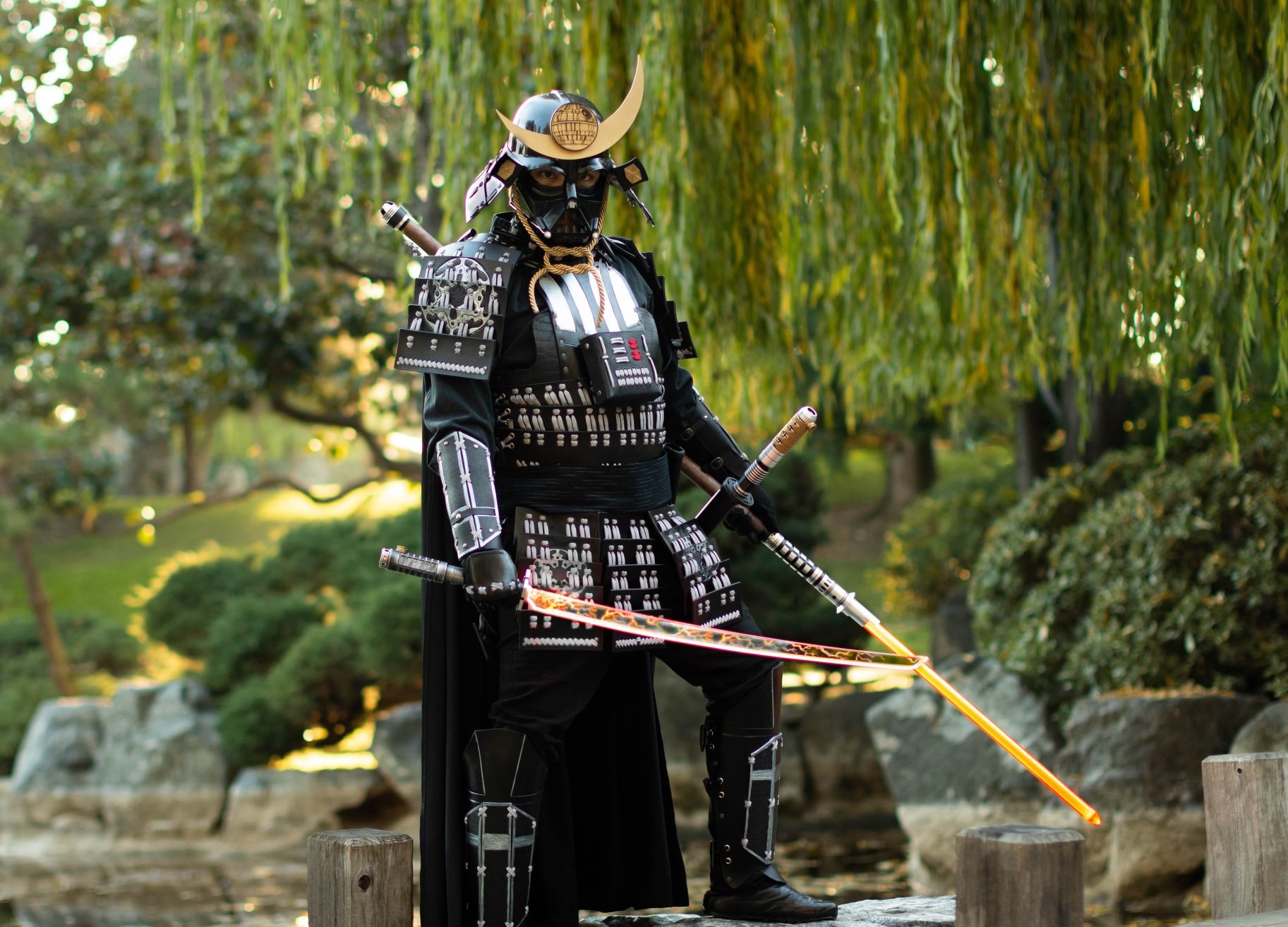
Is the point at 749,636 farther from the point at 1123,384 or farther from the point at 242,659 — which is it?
the point at 242,659

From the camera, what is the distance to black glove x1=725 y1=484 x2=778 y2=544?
3184 millimetres

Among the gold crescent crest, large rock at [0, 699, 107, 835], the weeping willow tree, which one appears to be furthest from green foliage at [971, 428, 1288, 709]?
large rock at [0, 699, 107, 835]

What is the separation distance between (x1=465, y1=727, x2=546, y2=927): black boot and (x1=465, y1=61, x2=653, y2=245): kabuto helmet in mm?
1087

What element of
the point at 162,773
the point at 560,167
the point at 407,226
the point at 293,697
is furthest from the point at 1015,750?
the point at 162,773

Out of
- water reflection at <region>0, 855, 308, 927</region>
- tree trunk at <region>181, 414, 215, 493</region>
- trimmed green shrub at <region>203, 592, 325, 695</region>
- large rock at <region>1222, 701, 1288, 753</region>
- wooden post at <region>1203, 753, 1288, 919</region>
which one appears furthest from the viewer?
tree trunk at <region>181, 414, 215, 493</region>

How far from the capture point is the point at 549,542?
114 inches

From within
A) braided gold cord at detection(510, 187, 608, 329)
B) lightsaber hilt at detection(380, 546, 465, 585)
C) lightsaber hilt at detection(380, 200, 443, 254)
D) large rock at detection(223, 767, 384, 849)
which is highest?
lightsaber hilt at detection(380, 200, 443, 254)

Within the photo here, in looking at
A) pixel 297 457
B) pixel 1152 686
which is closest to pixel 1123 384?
pixel 1152 686

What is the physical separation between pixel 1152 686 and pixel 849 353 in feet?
5.93

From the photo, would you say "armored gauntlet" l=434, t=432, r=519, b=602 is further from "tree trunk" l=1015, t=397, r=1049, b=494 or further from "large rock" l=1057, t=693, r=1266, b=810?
"tree trunk" l=1015, t=397, r=1049, b=494

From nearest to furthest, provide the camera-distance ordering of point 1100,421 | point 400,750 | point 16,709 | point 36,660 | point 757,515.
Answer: point 757,515 < point 1100,421 < point 400,750 < point 16,709 < point 36,660

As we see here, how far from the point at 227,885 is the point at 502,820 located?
452 cm

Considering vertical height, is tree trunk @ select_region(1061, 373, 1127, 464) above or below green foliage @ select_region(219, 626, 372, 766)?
above

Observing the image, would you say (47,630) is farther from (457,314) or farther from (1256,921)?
(1256,921)
